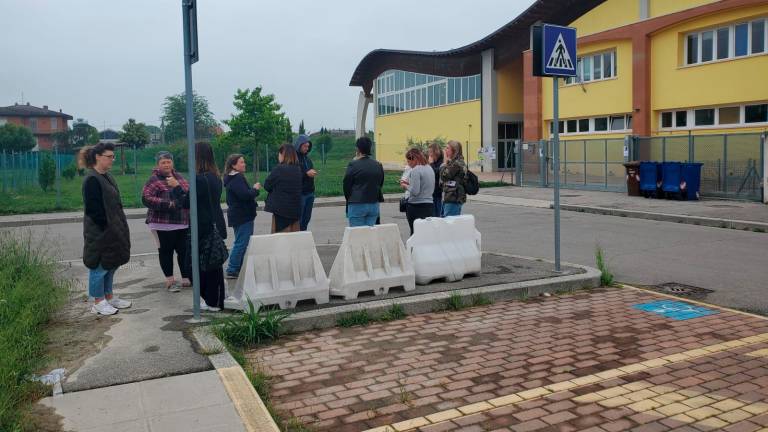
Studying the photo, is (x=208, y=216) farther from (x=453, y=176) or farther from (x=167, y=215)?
(x=453, y=176)

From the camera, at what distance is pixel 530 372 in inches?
202

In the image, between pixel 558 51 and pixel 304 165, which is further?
pixel 304 165

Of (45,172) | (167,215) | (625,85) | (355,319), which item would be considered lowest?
(355,319)

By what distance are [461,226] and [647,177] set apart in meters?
14.5

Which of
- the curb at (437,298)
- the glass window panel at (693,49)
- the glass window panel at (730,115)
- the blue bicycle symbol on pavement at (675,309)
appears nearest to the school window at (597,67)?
the glass window panel at (693,49)

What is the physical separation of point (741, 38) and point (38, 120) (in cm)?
10311

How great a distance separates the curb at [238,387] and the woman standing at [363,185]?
340 cm

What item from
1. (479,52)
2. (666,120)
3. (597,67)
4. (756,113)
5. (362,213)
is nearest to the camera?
(362,213)

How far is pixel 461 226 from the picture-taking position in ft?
27.7

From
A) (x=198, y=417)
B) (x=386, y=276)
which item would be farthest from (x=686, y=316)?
(x=198, y=417)

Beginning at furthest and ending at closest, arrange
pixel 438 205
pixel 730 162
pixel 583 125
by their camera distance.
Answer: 1. pixel 583 125
2. pixel 730 162
3. pixel 438 205

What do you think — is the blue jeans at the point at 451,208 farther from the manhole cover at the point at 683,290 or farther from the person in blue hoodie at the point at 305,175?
the manhole cover at the point at 683,290

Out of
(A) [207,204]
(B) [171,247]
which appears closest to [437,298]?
(A) [207,204]

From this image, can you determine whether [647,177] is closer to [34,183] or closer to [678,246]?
[678,246]
